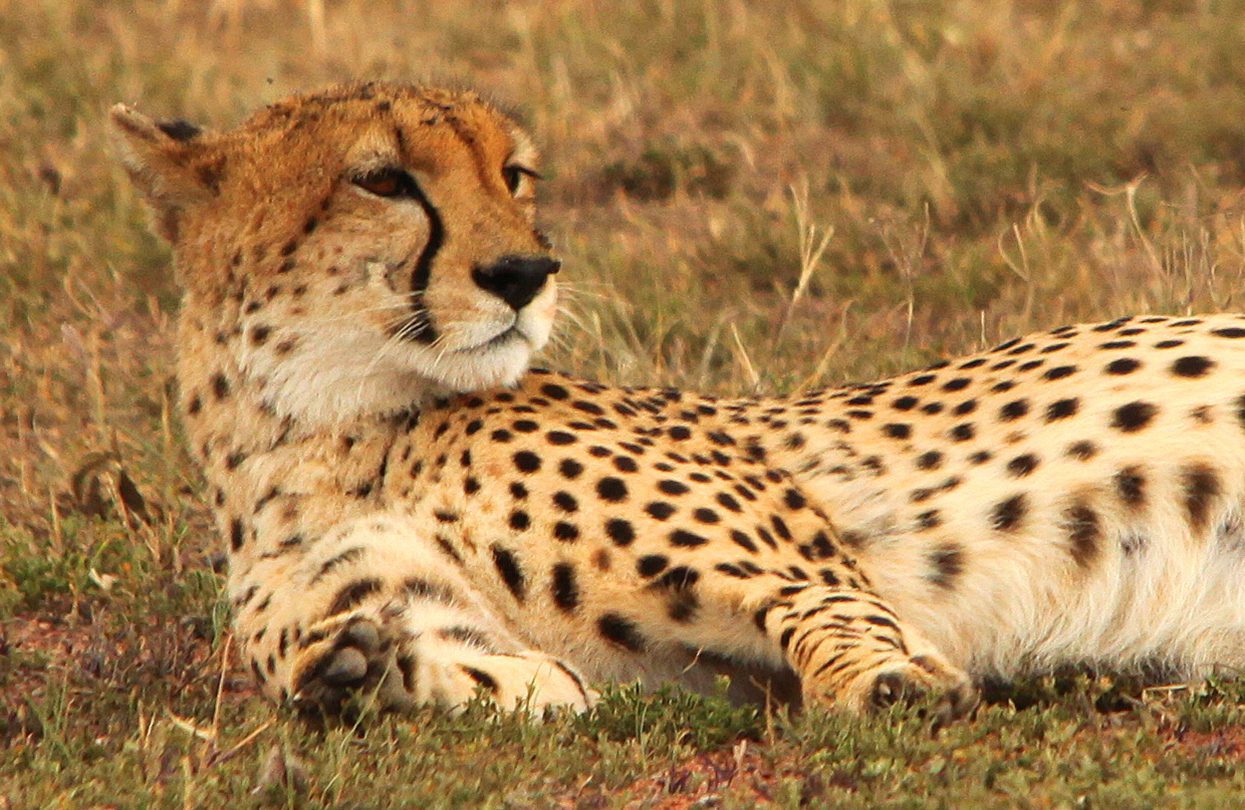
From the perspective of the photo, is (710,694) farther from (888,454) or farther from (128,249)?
(128,249)

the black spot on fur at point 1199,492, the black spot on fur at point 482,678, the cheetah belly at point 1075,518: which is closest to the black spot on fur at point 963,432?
the cheetah belly at point 1075,518

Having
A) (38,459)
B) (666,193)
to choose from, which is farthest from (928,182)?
(38,459)

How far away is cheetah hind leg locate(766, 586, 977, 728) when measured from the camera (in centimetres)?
318

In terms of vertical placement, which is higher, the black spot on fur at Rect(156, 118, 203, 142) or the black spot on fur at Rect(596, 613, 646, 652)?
the black spot on fur at Rect(156, 118, 203, 142)

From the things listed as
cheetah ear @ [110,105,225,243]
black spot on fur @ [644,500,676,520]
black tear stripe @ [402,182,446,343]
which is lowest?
black spot on fur @ [644,500,676,520]

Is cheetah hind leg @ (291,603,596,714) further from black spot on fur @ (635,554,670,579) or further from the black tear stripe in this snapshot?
the black tear stripe

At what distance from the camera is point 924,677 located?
126 inches

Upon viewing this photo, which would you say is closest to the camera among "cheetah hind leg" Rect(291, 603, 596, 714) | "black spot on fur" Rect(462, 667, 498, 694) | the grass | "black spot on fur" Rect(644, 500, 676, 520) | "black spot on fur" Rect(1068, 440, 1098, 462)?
the grass

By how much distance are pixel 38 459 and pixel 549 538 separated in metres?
1.84

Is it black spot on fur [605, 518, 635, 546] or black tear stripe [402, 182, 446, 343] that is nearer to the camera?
black spot on fur [605, 518, 635, 546]

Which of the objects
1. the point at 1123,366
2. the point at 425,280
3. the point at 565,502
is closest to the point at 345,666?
the point at 565,502

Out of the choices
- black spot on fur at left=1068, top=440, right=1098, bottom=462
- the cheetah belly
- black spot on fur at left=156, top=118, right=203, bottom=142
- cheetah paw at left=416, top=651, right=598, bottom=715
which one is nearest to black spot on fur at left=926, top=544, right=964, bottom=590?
the cheetah belly

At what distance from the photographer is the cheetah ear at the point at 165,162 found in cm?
393

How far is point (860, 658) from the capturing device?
323 cm
